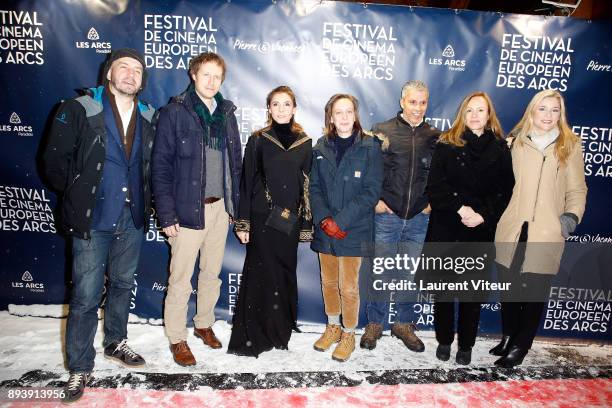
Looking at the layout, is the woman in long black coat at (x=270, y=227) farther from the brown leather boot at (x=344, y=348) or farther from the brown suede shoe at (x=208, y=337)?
the brown leather boot at (x=344, y=348)

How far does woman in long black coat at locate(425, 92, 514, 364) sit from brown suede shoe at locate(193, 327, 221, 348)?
2.12 m

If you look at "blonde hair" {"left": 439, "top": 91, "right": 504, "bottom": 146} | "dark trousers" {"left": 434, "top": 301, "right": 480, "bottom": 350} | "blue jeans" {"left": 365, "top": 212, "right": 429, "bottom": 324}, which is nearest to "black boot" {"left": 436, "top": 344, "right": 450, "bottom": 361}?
"dark trousers" {"left": 434, "top": 301, "right": 480, "bottom": 350}

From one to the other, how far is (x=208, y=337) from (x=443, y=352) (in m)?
2.11

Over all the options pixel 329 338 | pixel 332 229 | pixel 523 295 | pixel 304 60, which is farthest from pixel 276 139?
pixel 523 295

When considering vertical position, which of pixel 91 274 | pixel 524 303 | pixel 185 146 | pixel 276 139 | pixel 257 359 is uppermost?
pixel 276 139

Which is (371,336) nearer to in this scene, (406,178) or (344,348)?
(344,348)

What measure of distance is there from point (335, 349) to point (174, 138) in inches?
88.2

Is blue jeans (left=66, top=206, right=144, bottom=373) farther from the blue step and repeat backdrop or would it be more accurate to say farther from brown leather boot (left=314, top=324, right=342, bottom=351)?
brown leather boot (left=314, top=324, right=342, bottom=351)

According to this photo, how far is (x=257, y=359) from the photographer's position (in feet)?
10.6

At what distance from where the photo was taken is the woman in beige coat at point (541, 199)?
3.02 metres

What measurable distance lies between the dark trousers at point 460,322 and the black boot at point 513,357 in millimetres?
361

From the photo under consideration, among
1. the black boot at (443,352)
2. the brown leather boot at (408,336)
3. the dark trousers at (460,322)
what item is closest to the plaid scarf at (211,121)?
the dark trousers at (460,322)

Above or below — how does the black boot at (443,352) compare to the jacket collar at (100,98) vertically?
below

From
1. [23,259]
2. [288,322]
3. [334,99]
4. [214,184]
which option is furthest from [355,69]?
[23,259]
